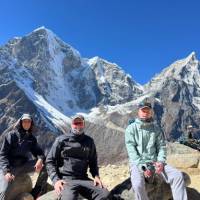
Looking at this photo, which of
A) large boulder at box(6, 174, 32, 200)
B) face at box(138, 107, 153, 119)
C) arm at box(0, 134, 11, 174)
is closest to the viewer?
face at box(138, 107, 153, 119)

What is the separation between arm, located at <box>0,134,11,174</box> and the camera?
12383 millimetres

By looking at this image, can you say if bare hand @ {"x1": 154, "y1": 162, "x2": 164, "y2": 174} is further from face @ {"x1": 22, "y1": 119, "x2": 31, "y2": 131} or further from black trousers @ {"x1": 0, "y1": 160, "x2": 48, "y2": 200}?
face @ {"x1": 22, "y1": 119, "x2": 31, "y2": 131}

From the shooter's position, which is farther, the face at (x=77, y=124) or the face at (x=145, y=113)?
the face at (x=145, y=113)

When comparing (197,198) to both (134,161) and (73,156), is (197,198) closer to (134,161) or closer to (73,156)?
(134,161)

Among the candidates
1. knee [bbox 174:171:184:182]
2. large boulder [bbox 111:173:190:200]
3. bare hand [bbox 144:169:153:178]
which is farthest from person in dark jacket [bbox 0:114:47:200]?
knee [bbox 174:171:184:182]

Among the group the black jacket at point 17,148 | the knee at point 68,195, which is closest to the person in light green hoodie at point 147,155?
the knee at point 68,195

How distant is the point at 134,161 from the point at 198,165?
10.1m

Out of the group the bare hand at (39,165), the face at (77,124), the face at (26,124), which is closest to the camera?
the face at (77,124)

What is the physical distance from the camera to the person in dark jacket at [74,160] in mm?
10922

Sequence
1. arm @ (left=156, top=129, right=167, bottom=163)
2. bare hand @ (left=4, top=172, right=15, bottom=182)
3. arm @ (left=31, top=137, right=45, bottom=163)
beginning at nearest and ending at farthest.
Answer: arm @ (left=156, top=129, right=167, bottom=163), bare hand @ (left=4, top=172, right=15, bottom=182), arm @ (left=31, top=137, right=45, bottom=163)

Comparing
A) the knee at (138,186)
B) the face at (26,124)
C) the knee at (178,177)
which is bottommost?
the knee at (138,186)

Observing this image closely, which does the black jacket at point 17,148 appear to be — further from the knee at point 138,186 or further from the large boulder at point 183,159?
the large boulder at point 183,159

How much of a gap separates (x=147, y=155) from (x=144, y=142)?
346 mm

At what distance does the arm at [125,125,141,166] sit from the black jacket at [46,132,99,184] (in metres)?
0.95
